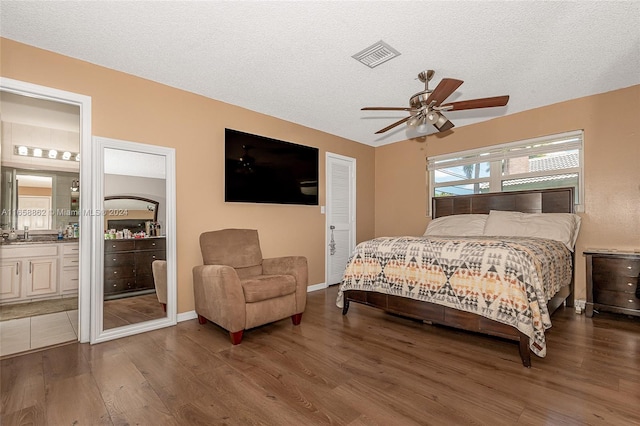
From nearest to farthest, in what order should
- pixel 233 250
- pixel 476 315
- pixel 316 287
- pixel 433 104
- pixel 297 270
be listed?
pixel 476 315 → pixel 433 104 → pixel 297 270 → pixel 233 250 → pixel 316 287

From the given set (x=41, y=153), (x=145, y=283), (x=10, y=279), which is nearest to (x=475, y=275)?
(x=145, y=283)

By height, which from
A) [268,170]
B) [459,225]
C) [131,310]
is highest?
[268,170]

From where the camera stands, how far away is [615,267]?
3.09 m

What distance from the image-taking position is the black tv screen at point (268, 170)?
365 cm

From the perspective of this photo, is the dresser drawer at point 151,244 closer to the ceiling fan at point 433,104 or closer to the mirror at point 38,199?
the mirror at point 38,199

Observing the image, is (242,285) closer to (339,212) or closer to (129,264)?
(129,264)

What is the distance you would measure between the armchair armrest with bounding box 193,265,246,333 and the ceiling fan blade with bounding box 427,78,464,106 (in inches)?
89.3

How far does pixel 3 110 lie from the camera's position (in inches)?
135

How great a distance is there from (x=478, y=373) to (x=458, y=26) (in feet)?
8.16

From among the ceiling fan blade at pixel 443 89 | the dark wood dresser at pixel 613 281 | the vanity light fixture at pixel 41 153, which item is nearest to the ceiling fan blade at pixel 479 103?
the ceiling fan blade at pixel 443 89

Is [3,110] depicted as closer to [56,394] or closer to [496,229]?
[56,394]

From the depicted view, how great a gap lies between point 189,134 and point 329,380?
2.84 metres

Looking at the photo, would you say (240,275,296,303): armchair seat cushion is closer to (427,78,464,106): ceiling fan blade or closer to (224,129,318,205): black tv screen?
(224,129,318,205): black tv screen

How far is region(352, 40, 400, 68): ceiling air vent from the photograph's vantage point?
8.21 feet
